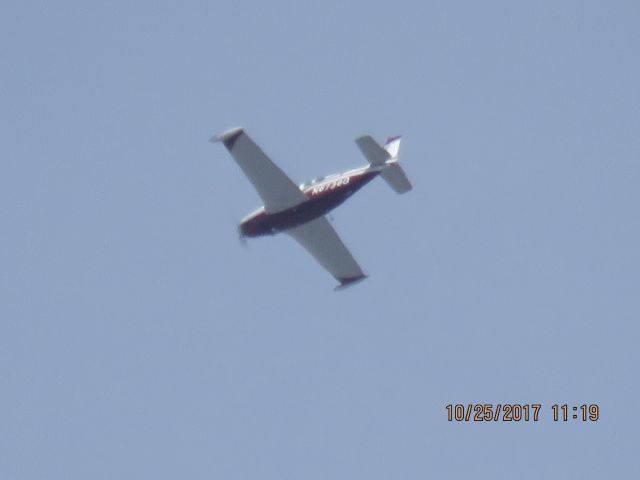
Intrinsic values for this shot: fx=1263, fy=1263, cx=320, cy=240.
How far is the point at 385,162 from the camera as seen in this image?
52.0m

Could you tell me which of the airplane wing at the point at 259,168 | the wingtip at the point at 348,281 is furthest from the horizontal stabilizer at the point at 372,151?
the wingtip at the point at 348,281

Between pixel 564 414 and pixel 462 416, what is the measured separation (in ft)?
A: 13.8

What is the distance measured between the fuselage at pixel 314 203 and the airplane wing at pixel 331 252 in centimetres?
123

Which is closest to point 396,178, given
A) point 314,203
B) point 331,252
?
point 314,203

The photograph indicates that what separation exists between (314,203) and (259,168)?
278 centimetres

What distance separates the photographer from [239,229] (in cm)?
5534

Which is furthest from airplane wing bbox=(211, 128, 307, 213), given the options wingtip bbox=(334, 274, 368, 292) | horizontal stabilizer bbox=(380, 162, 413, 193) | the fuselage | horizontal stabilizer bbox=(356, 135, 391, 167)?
wingtip bbox=(334, 274, 368, 292)

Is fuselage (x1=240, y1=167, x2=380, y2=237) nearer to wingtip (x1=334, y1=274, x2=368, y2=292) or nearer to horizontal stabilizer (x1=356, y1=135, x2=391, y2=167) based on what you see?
horizontal stabilizer (x1=356, y1=135, x2=391, y2=167)

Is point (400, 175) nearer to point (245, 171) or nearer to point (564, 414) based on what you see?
point (245, 171)

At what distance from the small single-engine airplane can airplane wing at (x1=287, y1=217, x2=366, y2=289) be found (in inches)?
17.8

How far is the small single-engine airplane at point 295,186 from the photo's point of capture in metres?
51.9

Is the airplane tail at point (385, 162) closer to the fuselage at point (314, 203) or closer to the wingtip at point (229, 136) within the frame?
the fuselage at point (314, 203)

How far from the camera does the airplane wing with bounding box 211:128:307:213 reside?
170ft

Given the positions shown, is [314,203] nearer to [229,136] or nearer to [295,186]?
[295,186]
